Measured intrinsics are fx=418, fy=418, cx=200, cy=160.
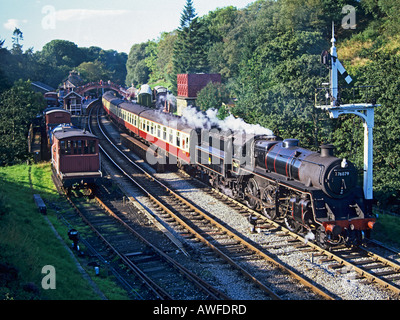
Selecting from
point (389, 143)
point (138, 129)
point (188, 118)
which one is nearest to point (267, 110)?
point (188, 118)

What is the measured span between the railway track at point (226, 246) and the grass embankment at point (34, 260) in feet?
12.8

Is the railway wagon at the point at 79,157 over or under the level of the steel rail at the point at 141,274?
over

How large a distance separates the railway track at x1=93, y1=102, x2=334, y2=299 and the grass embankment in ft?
12.8

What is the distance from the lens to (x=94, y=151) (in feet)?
71.1

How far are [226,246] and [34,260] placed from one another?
249 inches

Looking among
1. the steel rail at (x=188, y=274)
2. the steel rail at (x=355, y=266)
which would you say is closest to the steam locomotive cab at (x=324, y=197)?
the steel rail at (x=355, y=266)

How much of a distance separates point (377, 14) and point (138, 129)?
1036 inches

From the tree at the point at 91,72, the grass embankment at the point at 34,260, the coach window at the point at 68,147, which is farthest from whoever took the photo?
the tree at the point at 91,72

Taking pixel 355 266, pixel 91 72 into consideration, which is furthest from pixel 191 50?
pixel 355 266

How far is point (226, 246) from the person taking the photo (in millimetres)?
14484

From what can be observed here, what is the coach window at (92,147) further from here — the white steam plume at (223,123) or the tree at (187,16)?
the tree at (187,16)

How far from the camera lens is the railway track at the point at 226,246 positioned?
1131cm

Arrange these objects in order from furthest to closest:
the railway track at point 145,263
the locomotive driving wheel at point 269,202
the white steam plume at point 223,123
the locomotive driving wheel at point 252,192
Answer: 1. the white steam plume at point 223,123
2. the locomotive driving wheel at point 252,192
3. the locomotive driving wheel at point 269,202
4. the railway track at point 145,263

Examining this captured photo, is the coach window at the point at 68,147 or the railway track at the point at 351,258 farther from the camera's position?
the coach window at the point at 68,147
